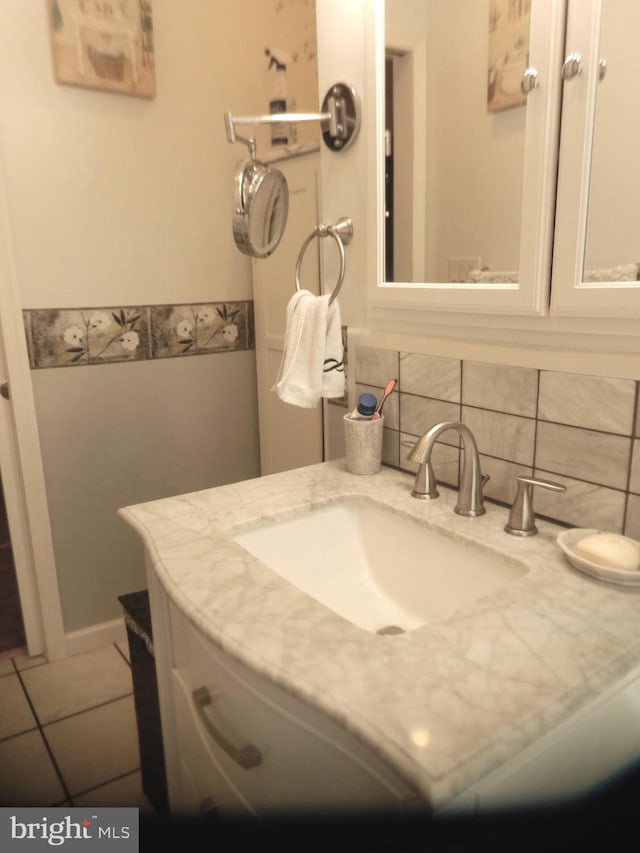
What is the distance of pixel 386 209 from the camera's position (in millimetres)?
1244

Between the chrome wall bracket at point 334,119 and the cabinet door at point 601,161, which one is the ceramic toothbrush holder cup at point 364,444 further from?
the chrome wall bracket at point 334,119

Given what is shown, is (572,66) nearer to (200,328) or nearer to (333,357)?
(333,357)

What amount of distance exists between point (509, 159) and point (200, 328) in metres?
1.32

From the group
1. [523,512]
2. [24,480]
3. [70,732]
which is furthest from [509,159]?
[70,732]

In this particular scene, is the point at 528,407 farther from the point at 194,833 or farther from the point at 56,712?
the point at 56,712

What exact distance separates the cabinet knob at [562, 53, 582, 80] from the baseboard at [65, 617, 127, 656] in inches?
77.6

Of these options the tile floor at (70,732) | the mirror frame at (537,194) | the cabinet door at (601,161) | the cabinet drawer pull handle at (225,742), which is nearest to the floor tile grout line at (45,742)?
the tile floor at (70,732)

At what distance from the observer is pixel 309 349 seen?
1.28 meters

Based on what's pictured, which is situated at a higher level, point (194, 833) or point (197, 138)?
point (197, 138)

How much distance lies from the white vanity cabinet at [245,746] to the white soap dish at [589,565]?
0.39 metres

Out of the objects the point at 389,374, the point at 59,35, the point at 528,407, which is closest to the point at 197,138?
the point at 59,35

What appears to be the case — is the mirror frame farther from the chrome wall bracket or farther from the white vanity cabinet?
the white vanity cabinet

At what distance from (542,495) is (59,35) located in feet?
5.63

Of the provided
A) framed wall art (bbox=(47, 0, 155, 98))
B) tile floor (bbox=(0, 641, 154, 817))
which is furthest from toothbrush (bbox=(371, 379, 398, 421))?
framed wall art (bbox=(47, 0, 155, 98))
